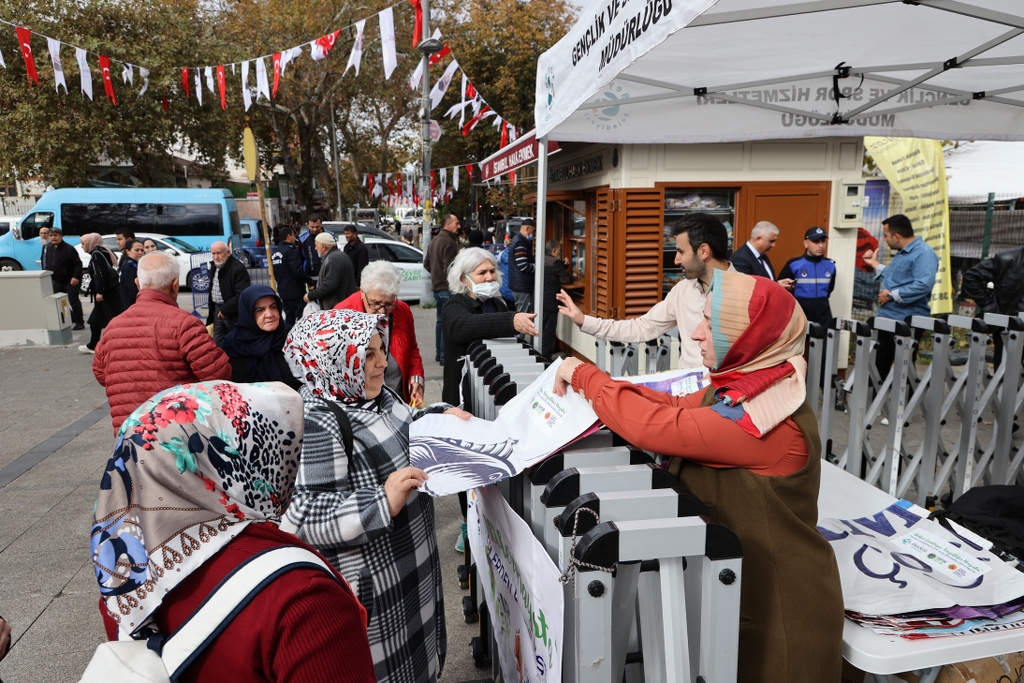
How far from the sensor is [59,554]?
4.09m

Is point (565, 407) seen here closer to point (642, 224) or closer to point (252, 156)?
point (642, 224)

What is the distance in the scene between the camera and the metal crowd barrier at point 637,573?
1.40m

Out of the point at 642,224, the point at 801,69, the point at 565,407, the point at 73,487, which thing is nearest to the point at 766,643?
the point at 565,407

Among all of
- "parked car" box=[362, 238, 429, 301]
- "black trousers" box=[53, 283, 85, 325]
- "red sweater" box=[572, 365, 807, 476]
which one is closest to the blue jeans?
"parked car" box=[362, 238, 429, 301]

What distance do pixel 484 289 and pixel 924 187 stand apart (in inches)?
292

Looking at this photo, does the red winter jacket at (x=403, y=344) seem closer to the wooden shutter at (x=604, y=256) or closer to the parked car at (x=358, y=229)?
the wooden shutter at (x=604, y=256)

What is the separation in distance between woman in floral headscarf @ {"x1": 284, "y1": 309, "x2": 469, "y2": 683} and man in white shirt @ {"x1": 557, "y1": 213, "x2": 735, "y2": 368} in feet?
5.67

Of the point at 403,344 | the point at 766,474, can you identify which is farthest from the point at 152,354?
the point at 766,474

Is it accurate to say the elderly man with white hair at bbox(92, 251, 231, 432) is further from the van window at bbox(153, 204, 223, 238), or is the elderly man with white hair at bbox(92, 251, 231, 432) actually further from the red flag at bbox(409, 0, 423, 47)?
the van window at bbox(153, 204, 223, 238)

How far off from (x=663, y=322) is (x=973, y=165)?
11.8 m

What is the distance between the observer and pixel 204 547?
1.15m

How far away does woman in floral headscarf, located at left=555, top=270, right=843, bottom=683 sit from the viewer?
1.65m

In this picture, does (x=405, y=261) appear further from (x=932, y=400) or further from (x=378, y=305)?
(x=932, y=400)

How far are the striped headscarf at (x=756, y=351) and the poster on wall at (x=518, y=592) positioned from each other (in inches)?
23.5
